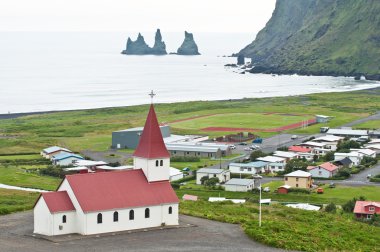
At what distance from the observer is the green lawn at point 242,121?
12056cm

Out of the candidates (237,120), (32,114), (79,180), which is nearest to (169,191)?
(79,180)

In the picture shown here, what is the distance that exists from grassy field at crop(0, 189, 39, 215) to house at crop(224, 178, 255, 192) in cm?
1777

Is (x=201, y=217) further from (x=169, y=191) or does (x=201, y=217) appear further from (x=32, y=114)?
(x=32, y=114)

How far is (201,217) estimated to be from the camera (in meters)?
47.9

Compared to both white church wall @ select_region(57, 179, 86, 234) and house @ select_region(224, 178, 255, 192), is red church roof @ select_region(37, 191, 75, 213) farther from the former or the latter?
house @ select_region(224, 178, 255, 192)

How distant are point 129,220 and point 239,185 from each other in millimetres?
27027

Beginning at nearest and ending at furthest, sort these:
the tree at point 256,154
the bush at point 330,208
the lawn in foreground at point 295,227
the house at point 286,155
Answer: the lawn in foreground at point 295,227, the bush at point 330,208, the tree at point 256,154, the house at point 286,155

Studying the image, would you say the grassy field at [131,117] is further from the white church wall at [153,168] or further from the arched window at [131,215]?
the arched window at [131,215]

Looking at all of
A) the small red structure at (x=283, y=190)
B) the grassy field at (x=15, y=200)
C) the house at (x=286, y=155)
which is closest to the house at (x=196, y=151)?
the house at (x=286, y=155)

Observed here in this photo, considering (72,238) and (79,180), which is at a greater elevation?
(79,180)

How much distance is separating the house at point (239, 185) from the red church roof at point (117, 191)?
24224 mm

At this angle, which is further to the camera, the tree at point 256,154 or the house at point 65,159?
the tree at point 256,154

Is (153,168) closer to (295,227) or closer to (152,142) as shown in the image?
(152,142)

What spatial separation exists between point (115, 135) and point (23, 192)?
35.9 metres
